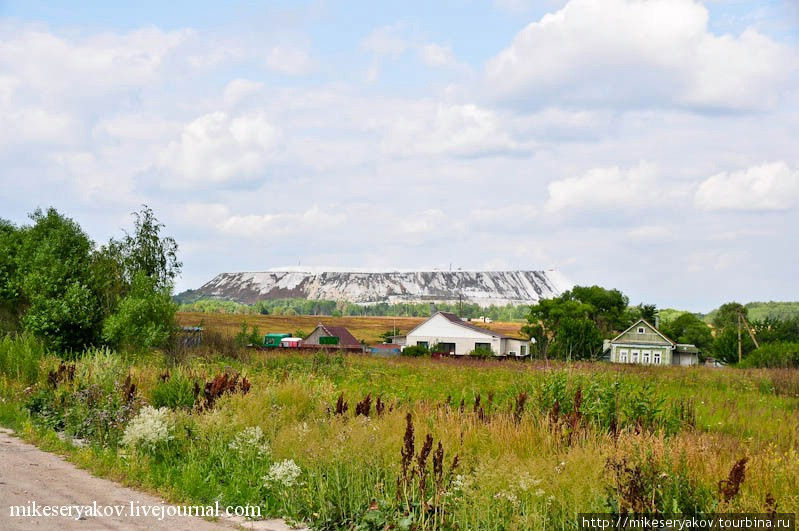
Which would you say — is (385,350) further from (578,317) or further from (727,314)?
(727,314)

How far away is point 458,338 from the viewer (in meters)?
72.4

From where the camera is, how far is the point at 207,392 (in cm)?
1126

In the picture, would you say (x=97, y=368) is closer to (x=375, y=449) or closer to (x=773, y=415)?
(x=375, y=449)

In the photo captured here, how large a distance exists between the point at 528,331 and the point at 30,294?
58460mm

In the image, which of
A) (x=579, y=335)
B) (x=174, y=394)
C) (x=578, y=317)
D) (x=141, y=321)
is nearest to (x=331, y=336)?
(x=579, y=335)

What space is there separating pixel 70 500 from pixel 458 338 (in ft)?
216

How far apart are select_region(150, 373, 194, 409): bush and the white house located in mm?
58183

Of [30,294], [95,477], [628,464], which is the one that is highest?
[30,294]

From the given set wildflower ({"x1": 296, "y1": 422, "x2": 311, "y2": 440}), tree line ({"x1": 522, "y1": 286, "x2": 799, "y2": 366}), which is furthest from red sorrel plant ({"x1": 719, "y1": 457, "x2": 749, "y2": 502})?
tree line ({"x1": 522, "y1": 286, "x2": 799, "y2": 366})

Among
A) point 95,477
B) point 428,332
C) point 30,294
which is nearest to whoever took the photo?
point 95,477

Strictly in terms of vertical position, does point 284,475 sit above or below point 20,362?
below

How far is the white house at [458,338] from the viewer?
70.6m

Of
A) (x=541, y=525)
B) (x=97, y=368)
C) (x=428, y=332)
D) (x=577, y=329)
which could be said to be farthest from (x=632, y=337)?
(x=541, y=525)

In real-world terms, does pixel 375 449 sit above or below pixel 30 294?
below
